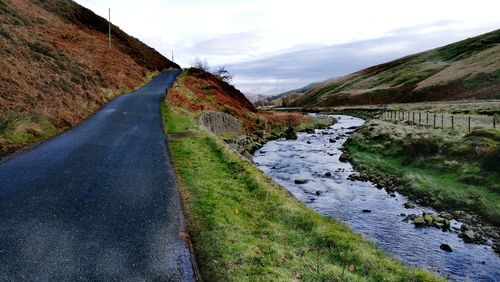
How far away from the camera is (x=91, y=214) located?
37.8 feet

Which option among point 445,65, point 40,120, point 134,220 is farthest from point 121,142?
point 445,65

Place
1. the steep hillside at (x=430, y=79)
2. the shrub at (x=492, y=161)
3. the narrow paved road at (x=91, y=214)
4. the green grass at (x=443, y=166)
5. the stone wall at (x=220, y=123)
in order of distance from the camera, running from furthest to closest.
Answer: the steep hillside at (x=430, y=79) → the stone wall at (x=220, y=123) → the shrub at (x=492, y=161) → the green grass at (x=443, y=166) → the narrow paved road at (x=91, y=214)

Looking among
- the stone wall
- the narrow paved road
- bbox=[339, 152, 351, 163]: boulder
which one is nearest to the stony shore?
bbox=[339, 152, 351, 163]: boulder

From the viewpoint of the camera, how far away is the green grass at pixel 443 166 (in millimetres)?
20781

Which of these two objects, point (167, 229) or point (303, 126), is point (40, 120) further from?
point (303, 126)

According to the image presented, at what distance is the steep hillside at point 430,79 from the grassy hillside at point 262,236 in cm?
8233

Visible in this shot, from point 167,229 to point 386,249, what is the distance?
9025mm

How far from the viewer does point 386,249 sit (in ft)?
50.6

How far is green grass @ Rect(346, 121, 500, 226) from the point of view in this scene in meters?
20.8

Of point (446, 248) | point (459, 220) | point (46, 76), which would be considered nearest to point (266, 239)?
point (446, 248)

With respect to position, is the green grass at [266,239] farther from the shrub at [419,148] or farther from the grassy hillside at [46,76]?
the shrub at [419,148]

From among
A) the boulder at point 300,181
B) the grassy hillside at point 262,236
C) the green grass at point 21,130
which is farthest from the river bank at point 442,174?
the green grass at point 21,130

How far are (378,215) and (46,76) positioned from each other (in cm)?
2694

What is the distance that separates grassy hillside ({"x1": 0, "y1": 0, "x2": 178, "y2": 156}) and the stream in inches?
588
